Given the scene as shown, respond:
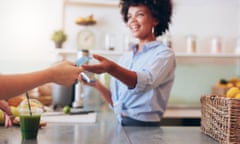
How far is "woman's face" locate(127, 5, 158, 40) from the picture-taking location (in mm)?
1401

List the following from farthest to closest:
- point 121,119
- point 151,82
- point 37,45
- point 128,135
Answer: point 37,45, point 121,119, point 151,82, point 128,135

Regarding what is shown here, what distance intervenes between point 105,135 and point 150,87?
30 centimetres

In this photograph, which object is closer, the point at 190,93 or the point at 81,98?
the point at 81,98

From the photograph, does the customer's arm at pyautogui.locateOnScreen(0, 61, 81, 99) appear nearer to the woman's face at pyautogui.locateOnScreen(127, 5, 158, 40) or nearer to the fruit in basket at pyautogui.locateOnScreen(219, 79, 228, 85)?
the woman's face at pyautogui.locateOnScreen(127, 5, 158, 40)

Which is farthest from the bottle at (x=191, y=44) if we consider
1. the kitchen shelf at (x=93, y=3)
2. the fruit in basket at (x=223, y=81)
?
the kitchen shelf at (x=93, y=3)

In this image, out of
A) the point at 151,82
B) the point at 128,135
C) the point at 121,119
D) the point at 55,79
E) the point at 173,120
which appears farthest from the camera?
the point at 173,120

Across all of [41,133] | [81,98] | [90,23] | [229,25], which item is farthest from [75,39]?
[41,133]

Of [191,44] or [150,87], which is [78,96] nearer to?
[150,87]

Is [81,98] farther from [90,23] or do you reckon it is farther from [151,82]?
[151,82]

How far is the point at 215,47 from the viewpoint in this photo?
2850mm

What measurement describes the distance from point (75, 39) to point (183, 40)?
948 millimetres

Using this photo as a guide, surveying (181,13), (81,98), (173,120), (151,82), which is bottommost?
(173,120)

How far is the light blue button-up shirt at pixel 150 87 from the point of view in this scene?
1265 millimetres

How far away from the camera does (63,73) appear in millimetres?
917
